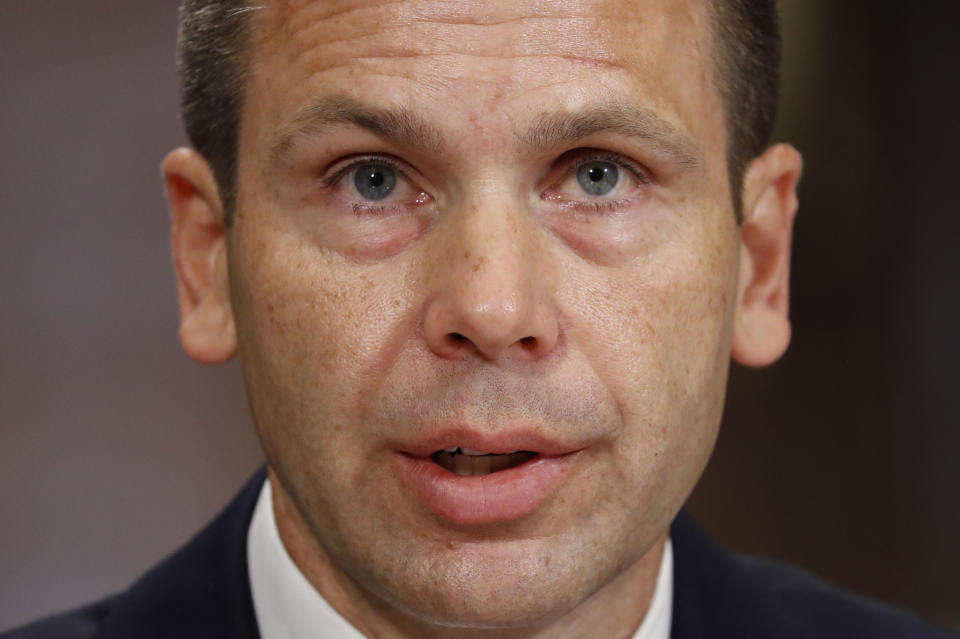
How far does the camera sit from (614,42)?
5.65 feet

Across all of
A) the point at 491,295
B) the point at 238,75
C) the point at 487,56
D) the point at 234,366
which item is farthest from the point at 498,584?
the point at 234,366

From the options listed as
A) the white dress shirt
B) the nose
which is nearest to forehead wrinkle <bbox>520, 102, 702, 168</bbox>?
the nose

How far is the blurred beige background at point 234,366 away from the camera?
282 cm

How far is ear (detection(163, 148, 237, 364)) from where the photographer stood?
6.60 feet

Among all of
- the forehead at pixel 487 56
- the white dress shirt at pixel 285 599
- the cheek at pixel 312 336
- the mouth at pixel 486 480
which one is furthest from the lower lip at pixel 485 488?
the forehead at pixel 487 56

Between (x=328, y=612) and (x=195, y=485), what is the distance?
107 centimetres

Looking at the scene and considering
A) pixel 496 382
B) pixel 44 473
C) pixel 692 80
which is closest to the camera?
pixel 496 382

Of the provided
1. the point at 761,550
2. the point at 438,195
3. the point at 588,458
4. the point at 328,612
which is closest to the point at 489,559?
the point at 588,458

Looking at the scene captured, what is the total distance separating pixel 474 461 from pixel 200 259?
1.89ft

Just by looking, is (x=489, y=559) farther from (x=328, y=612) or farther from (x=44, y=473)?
(x=44, y=473)

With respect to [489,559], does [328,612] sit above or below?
below

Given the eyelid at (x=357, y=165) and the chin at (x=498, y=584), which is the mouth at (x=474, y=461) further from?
the eyelid at (x=357, y=165)

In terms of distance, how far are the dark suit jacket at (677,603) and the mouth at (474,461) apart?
1.45 ft

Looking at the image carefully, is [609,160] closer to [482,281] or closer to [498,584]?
[482,281]
